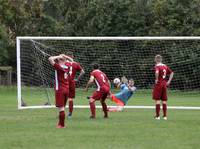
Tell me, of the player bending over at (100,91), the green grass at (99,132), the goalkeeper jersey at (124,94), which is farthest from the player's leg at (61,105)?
the goalkeeper jersey at (124,94)

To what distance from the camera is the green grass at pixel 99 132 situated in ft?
43.8

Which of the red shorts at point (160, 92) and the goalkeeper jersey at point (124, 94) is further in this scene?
the goalkeeper jersey at point (124, 94)

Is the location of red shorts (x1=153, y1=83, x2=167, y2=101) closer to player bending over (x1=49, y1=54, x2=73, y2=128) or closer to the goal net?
player bending over (x1=49, y1=54, x2=73, y2=128)

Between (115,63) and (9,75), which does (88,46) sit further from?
(9,75)

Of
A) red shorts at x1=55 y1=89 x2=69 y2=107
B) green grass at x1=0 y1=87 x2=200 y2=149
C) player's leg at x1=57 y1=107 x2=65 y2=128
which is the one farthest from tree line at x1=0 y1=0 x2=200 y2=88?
player's leg at x1=57 y1=107 x2=65 y2=128

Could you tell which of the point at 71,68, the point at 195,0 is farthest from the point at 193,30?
the point at 71,68

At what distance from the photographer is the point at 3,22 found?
5022 cm

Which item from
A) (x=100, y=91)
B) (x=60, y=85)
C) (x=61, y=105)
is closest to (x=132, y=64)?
(x=100, y=91)

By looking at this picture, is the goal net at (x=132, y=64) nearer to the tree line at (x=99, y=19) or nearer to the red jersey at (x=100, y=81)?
the red jersey at (x=100, y=81)

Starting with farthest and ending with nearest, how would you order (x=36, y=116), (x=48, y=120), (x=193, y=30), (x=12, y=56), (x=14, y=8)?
1. (x=12, y=56)
2. (x=14, y=8)
3. (x=193, y=30)
4. (x=36, y=116)
5. (x=48, y=120)

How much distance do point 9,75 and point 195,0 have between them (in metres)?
14.7

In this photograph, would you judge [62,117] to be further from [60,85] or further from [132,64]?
[132,64]

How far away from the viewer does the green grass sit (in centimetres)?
1334

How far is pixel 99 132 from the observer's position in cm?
1567
